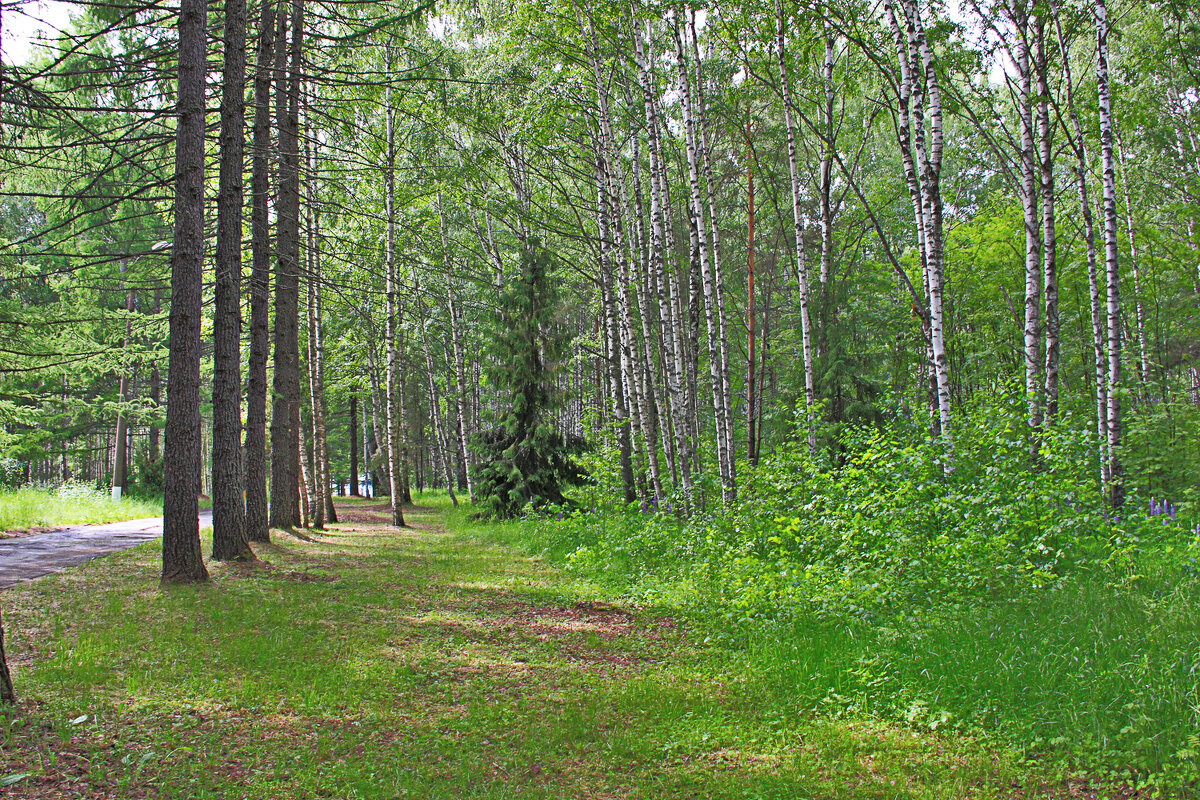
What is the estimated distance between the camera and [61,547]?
36.3 feet

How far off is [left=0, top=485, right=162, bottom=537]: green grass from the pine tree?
9287 mm

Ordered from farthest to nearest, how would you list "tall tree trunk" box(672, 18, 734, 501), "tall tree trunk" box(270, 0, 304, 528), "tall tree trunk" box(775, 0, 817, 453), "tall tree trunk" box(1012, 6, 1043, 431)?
"tall tree trunk" box(270, 0, 304, 528) → "tall tree trunk" box(775, 0, 817, 453) → "tall tree trunk" box(672, 18, 734, 501) → "tall tree trunk" box(1012, 6, 1043, 431)

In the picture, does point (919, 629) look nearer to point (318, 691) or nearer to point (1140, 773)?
point (1140, 773)

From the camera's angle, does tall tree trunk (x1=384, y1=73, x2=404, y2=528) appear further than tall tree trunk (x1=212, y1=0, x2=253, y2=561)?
Yes

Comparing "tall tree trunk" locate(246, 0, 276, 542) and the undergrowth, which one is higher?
"tall tree trunk" locate(246, 0, 276, 542)

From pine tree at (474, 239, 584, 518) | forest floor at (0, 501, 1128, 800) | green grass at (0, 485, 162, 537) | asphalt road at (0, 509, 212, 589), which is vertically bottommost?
forest floor at (0, 501, 1128, 800)

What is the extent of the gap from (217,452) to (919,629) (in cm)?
815

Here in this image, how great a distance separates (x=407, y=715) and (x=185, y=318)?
522 cm

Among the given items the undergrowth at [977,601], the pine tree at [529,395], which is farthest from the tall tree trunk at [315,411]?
the undergrowth at [977,601]

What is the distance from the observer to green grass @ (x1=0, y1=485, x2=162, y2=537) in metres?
14.0

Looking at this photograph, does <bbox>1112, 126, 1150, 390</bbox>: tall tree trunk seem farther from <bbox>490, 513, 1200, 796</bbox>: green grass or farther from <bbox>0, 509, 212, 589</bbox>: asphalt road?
<bbox>0, 509, 212, 589</bbox>: asphalt road

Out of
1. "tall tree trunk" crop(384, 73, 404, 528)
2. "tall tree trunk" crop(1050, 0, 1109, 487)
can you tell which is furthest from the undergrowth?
"tall tree trunk" crop(384, 73, 404, 528)

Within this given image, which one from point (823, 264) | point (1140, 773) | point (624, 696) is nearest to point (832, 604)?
point (624, 696)

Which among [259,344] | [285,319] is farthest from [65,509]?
[259,344]
